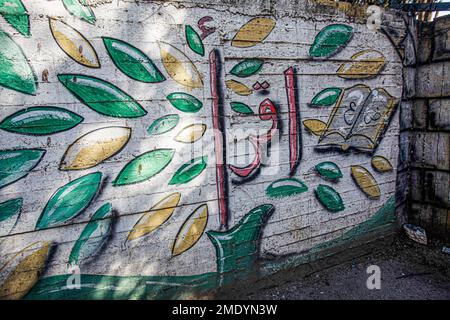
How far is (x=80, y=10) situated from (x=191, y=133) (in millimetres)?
1158

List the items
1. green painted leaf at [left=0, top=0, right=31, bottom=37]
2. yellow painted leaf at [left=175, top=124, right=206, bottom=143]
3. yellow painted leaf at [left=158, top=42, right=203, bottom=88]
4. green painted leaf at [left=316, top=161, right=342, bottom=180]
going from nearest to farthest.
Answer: green painted leaf at [left=0, top=0, right=31, bottom=37] < yellow painted leaf at [left=158, top=42, right=203, bottom=88] < yellow painted leaf at [left=175, top=124, right=206, bottom=143] < green painted leaf at [left=316, top=161, right=342, bottom=180]

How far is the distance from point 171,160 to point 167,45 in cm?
90

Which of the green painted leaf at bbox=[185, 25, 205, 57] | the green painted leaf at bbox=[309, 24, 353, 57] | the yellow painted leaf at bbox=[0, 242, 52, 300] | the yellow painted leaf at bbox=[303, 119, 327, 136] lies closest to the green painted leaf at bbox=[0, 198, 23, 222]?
the yellow painted leaf at bbox=[0, 242, 52, 300]

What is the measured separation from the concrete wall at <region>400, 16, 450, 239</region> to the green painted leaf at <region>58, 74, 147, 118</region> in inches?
128

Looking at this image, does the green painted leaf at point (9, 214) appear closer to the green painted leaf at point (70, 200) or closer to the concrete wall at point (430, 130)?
the green painted leaf at point (70, 200)

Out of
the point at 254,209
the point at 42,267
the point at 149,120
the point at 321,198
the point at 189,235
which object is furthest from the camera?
the point at 321,198

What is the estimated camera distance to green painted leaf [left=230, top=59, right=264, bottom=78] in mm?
2658

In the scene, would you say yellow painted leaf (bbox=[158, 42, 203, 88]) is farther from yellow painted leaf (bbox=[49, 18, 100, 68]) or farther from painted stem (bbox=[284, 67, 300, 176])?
painted stem (bbox=[284, 67, 300, 176])

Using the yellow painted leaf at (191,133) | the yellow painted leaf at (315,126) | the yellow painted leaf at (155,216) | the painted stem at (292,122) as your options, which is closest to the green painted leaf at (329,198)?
the painted stem at (292,122)

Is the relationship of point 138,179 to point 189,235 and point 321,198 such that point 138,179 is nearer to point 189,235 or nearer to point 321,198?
point 189,235

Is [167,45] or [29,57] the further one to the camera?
[167,45]

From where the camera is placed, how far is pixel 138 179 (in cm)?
237

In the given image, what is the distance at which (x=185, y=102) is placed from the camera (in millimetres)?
2477

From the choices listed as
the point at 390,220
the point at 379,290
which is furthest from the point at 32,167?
the point at 390,220
